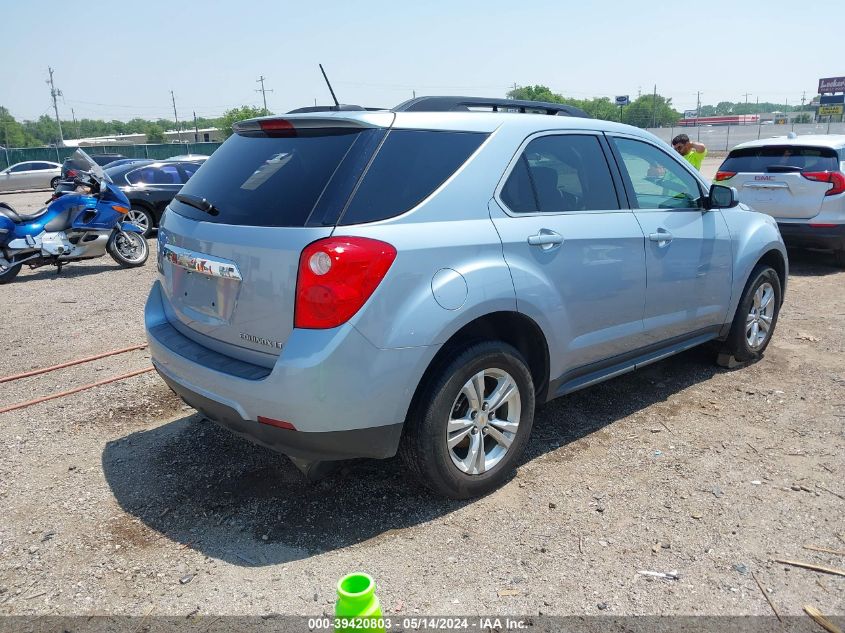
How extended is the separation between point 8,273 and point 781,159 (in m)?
10.2

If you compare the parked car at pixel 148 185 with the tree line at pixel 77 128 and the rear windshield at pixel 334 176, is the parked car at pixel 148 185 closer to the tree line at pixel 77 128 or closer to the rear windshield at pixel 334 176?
the rear windshield at pixel 334 176

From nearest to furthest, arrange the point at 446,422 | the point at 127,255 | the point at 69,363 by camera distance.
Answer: the point at 446,422 → the point at 69,363 → the point at 127,255

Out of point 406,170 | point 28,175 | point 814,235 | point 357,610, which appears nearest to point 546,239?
point 406,170

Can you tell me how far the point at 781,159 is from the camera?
8.83 meters

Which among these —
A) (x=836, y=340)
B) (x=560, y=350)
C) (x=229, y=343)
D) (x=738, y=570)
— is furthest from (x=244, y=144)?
(x=836, y=340)

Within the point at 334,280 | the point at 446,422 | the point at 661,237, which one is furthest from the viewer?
the point at 661,237

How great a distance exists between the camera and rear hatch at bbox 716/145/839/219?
8398 millimetres

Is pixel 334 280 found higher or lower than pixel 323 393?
higher

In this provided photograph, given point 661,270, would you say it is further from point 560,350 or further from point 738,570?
point 738,570

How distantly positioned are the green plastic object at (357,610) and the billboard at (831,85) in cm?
11431

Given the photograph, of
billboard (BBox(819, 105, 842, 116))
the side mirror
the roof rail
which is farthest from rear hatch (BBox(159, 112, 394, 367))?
billboard (BBox(819, 105, 842, 116))

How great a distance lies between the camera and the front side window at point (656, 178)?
416 cm

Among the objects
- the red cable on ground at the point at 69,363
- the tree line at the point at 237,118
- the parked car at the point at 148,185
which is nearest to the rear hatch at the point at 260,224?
the red cable on ground at the point at 69,363

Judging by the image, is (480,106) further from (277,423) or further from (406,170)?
(277,423)
